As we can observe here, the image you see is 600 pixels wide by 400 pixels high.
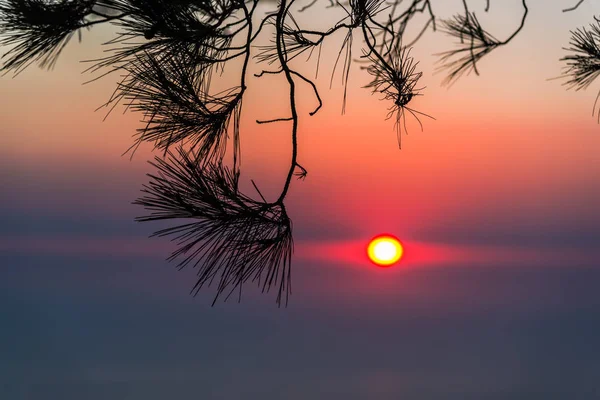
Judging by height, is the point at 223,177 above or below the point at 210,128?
below

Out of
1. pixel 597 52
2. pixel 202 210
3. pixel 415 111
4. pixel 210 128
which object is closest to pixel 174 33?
pixel 210 128

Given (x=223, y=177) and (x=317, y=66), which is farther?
(x=317, y=66)

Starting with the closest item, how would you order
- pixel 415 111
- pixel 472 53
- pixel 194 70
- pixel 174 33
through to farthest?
1. pixel 472 53
2. pixel 174 33
3. pixel 194 70
4. pixel 415 111

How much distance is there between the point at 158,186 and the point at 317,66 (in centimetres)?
42

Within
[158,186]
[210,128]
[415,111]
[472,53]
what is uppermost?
[415,111]

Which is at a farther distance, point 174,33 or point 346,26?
point 346,26

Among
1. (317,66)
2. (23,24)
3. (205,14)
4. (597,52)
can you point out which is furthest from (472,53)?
(23,24)

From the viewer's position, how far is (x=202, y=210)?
1382 millimetres

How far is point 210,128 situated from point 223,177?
0.50 ft

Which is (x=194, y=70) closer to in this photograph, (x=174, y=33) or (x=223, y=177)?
(x=174, y=33)

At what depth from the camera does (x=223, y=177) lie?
1.41m

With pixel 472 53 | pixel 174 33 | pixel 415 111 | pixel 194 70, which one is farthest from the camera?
pixel 415 111

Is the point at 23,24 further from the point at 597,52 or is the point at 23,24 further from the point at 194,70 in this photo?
the point at 597,52

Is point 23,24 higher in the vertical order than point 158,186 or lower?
higher
